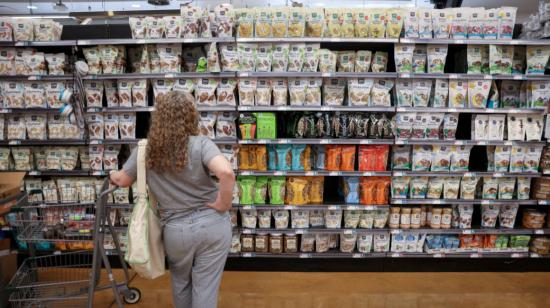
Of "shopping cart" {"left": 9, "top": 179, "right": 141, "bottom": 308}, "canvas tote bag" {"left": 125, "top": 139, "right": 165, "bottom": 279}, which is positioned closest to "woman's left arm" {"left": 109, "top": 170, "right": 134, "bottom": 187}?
"canvas tote bag" {"left": 125, "top": 139, "right": 165, "bottom": 279}

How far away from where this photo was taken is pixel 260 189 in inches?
157

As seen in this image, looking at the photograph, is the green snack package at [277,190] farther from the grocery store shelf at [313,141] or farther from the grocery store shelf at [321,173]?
the grocery store shelf at [313,141]

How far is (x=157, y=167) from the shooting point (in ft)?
6.95

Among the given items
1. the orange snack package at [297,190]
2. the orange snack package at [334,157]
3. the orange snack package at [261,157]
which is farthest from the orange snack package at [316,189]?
the orange snack package at [261,157]

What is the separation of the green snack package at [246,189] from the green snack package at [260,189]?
0.14ft

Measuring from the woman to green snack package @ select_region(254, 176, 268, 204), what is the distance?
64.4 inches

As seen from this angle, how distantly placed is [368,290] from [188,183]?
92.3 inches

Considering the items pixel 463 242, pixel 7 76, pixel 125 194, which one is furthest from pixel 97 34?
pixel 463 242

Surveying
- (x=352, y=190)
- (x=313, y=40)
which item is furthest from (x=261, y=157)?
(x=313, y=40)

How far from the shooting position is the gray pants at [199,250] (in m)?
2.18

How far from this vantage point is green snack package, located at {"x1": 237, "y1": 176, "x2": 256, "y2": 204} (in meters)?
3.95

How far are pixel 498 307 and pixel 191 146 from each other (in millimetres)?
3078

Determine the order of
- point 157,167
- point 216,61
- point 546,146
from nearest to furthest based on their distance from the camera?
1. point 157,167
2. point 216,61
3. point 546,146

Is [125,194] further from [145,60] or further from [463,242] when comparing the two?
[463,242]
